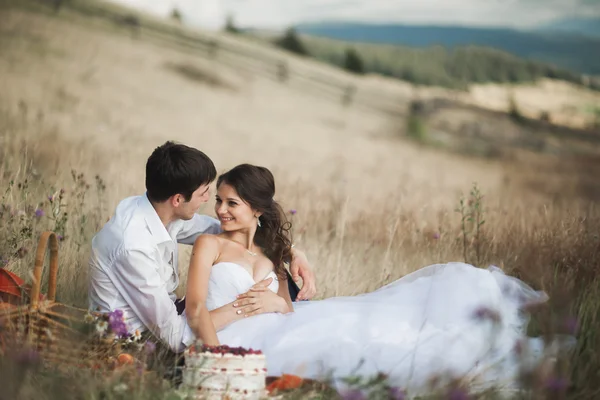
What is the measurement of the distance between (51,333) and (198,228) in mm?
1366

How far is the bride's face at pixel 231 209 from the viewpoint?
14.4 feet

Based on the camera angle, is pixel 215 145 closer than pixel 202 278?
No

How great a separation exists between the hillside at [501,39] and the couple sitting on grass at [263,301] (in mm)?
41158

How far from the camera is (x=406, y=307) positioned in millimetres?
4242

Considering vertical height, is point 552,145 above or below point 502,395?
below

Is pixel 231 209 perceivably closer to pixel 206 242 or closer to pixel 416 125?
pixel 206 242

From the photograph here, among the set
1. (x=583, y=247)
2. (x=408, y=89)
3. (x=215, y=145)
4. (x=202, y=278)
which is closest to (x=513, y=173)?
(x=215, y=145)

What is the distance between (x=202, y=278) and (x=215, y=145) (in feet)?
60.3

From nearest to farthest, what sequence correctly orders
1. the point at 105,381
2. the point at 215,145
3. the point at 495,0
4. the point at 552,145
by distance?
the point at 105,381 < the point at 215,145 < the point at 552,145 < the point at 495,0

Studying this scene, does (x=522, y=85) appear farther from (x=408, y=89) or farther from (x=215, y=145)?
(x=215, y=145)

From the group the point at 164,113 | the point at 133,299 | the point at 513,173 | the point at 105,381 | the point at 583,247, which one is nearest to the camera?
the point at 105,381

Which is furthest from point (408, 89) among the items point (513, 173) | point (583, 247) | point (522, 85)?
point (583, 247)

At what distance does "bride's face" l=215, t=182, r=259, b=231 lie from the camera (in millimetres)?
4395

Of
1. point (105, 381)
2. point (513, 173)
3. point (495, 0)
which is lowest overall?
point (513, 173)
